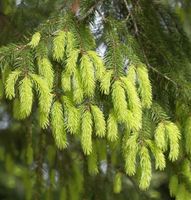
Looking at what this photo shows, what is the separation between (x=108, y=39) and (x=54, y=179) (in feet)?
4.93

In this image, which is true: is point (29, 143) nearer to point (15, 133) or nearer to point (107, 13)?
point (15, 133)

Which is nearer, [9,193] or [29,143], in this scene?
[29,143]

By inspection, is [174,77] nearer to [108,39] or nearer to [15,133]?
[108,39]

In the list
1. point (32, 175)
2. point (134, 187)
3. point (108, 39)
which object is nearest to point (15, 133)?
point (32, 175)

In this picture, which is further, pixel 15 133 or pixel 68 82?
pixel 15 133

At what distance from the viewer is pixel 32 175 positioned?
3129mm

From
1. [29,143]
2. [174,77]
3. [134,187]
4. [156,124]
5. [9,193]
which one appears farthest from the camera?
[9,193]

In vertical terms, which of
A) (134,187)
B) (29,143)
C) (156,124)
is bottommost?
(134,187)

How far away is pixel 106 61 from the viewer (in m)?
1.78

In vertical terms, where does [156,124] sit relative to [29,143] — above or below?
above

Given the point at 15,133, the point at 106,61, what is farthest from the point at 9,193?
the point at 106,61

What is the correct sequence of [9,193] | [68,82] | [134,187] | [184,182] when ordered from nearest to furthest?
[68,82] → [184,182] → [134,187] → [9,193]

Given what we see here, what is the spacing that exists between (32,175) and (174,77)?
1563 millimetres

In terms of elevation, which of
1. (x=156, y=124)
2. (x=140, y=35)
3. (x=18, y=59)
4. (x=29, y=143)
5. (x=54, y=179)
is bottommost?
(x=54, y=179)
